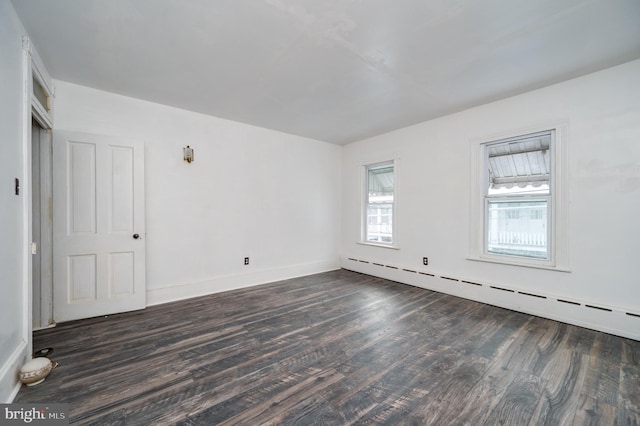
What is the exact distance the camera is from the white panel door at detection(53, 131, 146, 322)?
2891 millimetres

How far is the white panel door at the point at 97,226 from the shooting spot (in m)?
2.89

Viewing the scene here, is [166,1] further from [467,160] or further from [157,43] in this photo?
[467,160]

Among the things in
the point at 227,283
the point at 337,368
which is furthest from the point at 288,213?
the point at 337,368

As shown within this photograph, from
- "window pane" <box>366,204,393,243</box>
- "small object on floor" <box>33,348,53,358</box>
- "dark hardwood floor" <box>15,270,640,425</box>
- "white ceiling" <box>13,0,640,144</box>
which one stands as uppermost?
"white ceiling" <box>13,0,640,144</box>

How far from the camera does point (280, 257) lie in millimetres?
4762

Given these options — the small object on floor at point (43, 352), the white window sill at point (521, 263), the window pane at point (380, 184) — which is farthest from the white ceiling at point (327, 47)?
the small object on floor at point (43, 352)

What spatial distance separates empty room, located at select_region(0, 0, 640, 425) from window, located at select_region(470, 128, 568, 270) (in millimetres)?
27

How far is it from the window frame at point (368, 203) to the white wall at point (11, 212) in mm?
4521

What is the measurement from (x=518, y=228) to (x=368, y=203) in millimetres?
2569

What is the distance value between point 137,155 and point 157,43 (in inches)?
60.4

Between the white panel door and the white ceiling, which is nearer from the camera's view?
the white ceiling

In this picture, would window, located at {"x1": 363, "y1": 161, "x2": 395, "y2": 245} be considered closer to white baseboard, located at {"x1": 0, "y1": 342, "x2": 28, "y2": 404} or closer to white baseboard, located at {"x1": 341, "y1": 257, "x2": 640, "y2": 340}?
white baseboard, located at {"x1": 341, "y1": 257, "x2": 640, "y2": 340}

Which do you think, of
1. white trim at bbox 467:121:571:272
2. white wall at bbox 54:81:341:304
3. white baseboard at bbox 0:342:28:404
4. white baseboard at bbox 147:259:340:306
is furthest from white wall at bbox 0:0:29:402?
white trim at bbox 467:121:571:272

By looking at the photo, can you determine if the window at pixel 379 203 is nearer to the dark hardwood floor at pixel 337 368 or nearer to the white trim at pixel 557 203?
the white trim at pixel 557 203
